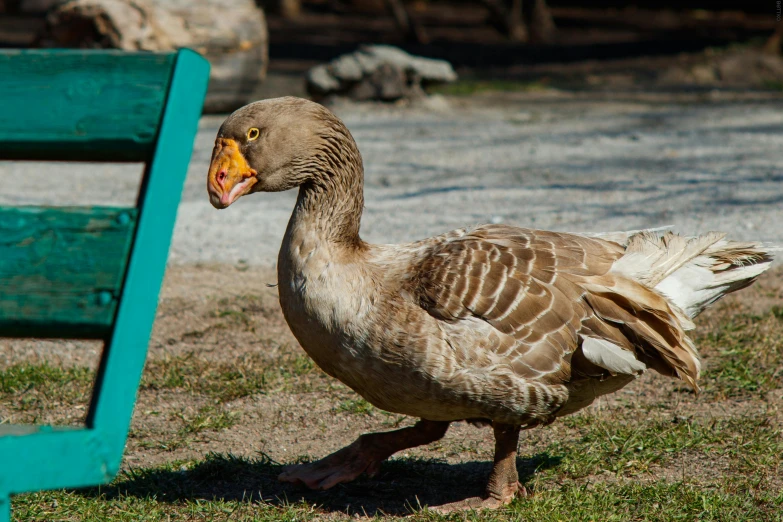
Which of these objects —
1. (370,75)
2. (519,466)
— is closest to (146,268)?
(519,466)

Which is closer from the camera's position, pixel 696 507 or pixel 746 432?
pixel 696 507

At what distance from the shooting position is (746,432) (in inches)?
148

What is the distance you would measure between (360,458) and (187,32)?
8.10m

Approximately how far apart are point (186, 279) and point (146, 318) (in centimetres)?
411

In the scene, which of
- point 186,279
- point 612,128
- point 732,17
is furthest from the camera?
point 732,17

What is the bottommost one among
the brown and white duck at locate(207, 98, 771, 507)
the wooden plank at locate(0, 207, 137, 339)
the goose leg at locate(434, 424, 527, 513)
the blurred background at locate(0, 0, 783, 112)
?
the blurred background at locate(0, 0, 783, 112)

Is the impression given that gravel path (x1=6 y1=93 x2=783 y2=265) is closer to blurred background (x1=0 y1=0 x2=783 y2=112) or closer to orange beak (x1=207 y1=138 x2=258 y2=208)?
blurred background (x1=0 y1=0 x2=783 y2=112)

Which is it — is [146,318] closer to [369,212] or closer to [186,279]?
[186,279]

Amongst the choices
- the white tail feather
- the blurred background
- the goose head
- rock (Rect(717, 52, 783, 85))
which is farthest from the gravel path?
the goose head

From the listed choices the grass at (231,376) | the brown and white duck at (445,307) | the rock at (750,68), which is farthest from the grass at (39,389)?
the rock at (750,68)

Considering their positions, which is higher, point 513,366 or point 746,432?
point 513,366

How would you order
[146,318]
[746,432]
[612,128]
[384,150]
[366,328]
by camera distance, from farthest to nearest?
[612,128], [384,150], [746,432], [366,328], [146,318]

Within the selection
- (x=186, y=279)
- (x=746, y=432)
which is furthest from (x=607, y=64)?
(x=746, y=432)

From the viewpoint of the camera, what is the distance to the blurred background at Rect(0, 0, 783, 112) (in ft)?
34.2
